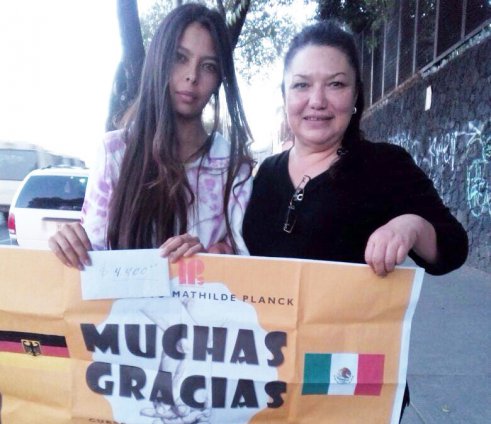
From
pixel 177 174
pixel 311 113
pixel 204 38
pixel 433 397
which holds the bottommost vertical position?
pixel 433 397

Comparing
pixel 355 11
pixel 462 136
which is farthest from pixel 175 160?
pixel 355 11

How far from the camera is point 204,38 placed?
5.66 ft

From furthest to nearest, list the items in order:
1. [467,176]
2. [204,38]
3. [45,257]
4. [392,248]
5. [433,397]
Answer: [467,176]
[433,397]
[204,38]
[45,257]
[392,248]

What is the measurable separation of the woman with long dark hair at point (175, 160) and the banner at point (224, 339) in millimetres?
183

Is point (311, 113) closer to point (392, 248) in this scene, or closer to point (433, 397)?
point (392, 248)

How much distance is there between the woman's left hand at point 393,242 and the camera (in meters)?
1.36

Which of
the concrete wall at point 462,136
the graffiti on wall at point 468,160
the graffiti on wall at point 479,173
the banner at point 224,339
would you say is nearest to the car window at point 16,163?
the concrete wall at point 462,136

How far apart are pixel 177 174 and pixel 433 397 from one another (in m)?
2.84

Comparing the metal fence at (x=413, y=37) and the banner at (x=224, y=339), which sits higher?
the metal fence at (x=413, y=37)

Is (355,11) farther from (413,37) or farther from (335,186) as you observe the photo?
(335,186)

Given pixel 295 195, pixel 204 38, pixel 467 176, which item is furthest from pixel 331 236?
pixel 467 176

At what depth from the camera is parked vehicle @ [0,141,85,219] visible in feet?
54.7

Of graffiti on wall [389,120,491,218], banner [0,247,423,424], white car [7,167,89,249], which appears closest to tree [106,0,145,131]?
white car [7,167,89,249]

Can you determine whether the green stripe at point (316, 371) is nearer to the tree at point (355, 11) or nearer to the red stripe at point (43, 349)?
the red stripe at point (43, 349)
